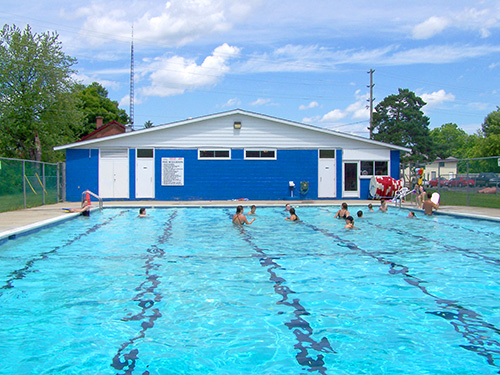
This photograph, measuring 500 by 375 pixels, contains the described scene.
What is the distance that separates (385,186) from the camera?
23312mm

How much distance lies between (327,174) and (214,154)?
6287mm

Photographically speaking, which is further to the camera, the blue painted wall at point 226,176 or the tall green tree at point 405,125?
the tall green tree at point 405,125

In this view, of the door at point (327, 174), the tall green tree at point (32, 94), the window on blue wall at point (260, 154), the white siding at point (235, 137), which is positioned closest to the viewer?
the white siding at point (235, 137)

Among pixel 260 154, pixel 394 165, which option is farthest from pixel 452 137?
pixel 260 154

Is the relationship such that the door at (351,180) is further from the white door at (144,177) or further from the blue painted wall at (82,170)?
the blue painted wall at (82,170)

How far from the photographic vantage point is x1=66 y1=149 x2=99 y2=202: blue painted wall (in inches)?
902

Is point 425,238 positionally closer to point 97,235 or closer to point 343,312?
point 343,312

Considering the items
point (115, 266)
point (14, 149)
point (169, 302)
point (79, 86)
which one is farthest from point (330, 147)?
point (14, 149)

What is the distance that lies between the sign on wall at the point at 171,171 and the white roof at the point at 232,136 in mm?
796

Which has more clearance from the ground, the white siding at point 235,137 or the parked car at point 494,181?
the white siding at point 235,137

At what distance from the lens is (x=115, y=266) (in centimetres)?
837

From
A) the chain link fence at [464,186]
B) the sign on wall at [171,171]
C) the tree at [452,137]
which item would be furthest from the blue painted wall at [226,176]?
the tree at [452,137]

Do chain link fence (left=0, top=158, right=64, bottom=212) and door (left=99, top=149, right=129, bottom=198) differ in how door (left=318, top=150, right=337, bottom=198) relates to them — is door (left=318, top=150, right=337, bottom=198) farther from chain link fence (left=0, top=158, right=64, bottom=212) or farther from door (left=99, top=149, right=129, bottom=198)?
chain link fence (left=0, top=158, right=64, bottom=212)

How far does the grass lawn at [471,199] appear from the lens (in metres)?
19.7
